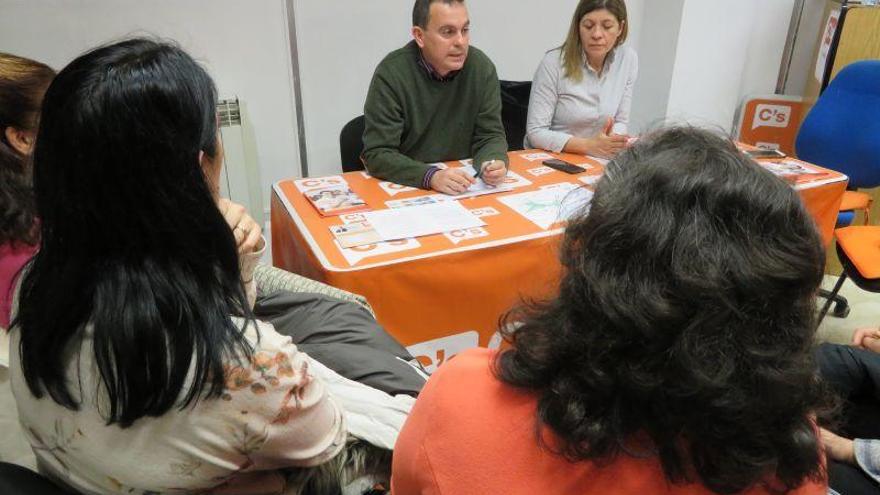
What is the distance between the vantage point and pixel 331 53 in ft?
8.87

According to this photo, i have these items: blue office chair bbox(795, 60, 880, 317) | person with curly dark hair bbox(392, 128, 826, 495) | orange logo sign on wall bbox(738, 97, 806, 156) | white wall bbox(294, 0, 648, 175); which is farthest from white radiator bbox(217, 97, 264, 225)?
orange logo sign on wall bbox(738, 97, 806, 156)

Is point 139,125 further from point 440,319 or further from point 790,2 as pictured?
point 790,2

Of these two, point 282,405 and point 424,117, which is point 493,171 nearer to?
point 424,117

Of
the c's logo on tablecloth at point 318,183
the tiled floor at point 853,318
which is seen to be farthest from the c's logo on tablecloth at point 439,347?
the tiled floor at point 853,318

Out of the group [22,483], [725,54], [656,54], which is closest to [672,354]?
[22,483]

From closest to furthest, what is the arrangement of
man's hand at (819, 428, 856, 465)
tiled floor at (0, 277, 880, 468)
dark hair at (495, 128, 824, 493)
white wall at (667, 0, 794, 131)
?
1. dark hair at (495, 128, 824, 493)
2. tiled floor at (0, 277, 880, 468)
3. man's hand at (819, 428, 856, 465)
4. white wall at (667, 0, 794, 131)

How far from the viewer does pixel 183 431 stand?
2.14ft

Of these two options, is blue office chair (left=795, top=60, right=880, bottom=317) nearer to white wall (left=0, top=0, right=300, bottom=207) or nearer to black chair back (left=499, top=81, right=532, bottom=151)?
black chair back (left=499, top=81, right=532, bottom=151)

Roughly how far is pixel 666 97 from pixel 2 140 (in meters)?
3.13

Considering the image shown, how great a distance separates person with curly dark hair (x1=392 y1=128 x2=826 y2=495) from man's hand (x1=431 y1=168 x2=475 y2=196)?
46.4 inches

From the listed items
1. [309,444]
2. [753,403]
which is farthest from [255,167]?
[753,403]

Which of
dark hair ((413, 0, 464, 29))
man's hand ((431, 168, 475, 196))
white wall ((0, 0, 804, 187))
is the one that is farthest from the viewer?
white wall ((0, 0, 804, 187))

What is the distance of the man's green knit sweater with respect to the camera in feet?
6.32

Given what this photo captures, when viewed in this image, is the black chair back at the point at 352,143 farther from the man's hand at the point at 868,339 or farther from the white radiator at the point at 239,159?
the man's hand at the point at 868,339
